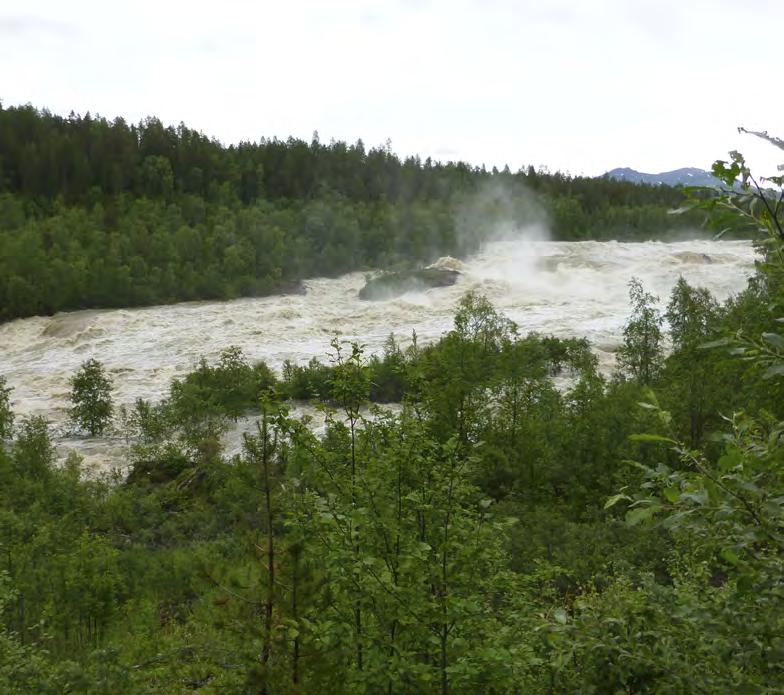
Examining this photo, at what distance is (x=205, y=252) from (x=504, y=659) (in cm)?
4767

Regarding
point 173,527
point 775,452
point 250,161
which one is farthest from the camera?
point 250,161

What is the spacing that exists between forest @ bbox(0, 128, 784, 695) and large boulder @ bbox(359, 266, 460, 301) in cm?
2933

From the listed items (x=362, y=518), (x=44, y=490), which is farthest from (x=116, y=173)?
(x=362, y=518)

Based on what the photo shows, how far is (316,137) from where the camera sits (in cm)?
7894

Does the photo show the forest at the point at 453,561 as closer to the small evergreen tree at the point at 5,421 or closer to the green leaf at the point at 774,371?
the green leaf at the point at 774,371

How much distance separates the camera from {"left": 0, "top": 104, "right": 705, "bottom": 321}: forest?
4528cm

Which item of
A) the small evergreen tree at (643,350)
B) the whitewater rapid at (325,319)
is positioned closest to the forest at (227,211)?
the whitewater rapid at (325,319)

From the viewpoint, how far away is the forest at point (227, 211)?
45.3 m

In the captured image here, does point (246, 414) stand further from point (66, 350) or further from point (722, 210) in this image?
point (722, 210)

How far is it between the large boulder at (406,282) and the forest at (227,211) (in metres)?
6.54

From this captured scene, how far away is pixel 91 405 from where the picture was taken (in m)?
24.3

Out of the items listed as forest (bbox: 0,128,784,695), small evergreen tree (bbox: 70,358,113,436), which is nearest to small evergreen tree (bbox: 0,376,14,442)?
small evergreen tree (bbox: 70,358,113,436)

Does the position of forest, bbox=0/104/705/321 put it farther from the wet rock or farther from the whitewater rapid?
the whitewater rapid

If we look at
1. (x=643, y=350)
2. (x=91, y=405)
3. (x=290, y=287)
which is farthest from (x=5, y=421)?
(x=290, y=287)
